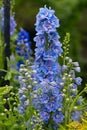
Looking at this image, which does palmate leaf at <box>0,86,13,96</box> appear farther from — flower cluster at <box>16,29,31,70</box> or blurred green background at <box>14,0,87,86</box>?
blurred green background at <box>14,0,87,86</box>

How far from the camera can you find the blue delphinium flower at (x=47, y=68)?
2.83m

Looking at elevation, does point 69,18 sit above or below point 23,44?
above

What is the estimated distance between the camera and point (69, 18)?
19.8ft

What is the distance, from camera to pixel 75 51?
589 centimetres

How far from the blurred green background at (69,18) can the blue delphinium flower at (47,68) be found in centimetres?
251

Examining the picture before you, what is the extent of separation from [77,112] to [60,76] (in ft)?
0.63

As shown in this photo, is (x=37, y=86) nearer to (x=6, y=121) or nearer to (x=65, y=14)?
(x=6, y=121)

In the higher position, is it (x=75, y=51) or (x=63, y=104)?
(x=75, y=51)

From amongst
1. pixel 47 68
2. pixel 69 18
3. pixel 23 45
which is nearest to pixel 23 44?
pixel 23 45

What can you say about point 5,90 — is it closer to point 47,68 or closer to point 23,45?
point 47,68

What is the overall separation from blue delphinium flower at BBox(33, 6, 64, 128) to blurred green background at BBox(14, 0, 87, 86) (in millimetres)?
2507

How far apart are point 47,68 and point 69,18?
3.20 meters

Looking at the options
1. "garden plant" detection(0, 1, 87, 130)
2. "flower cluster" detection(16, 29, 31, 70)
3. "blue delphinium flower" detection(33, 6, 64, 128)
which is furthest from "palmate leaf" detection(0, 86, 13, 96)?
"flower cluster" detection(16, 29, 31, 70)

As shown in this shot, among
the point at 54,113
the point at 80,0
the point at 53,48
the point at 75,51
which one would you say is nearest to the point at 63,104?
the point at 54,113
